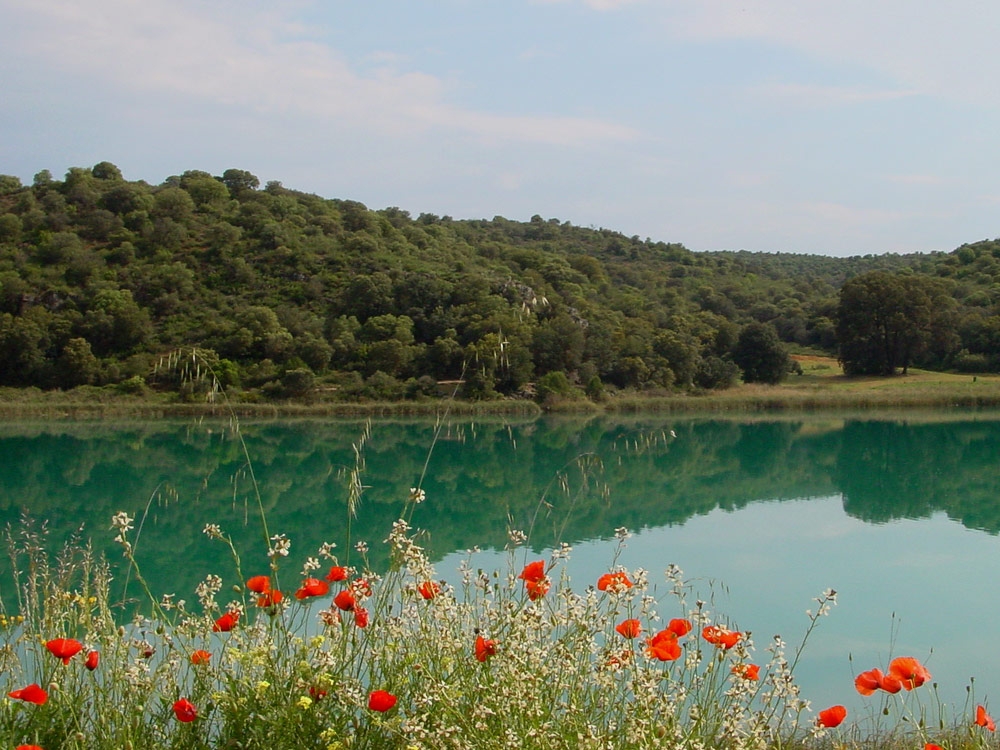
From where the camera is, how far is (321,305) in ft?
158

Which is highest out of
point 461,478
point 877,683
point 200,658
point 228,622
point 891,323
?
point 891,323

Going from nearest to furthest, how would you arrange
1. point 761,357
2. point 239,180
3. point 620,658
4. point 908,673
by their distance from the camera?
point 908,673 < point 620,658 < point 761,357 < point 239,180

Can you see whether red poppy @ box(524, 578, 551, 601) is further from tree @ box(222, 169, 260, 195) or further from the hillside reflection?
tree @ box(222, 169, 260, 195)

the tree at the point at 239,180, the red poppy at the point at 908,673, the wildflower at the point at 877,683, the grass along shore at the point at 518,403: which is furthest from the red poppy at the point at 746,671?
the tree at the point at 239,180

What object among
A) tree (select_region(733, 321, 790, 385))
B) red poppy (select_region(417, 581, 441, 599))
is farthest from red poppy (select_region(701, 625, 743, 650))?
tree (select_region(733, 321, 790, 385))

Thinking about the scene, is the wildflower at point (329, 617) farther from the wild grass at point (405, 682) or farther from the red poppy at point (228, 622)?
the red poppy at point (228, 622)

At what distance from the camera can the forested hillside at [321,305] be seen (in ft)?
136

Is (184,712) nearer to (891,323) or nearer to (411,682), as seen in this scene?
(411,682)

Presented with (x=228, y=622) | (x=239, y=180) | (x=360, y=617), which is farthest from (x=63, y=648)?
(x=239, y=180)

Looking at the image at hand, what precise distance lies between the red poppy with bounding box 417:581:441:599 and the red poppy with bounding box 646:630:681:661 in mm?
747

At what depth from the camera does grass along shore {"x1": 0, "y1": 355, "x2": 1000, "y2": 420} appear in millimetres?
36188

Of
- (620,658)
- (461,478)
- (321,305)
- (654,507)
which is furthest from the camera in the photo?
(321,305)

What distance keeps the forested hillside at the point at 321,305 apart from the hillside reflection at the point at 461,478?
709 centimetres

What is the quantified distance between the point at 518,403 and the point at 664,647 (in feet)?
118
